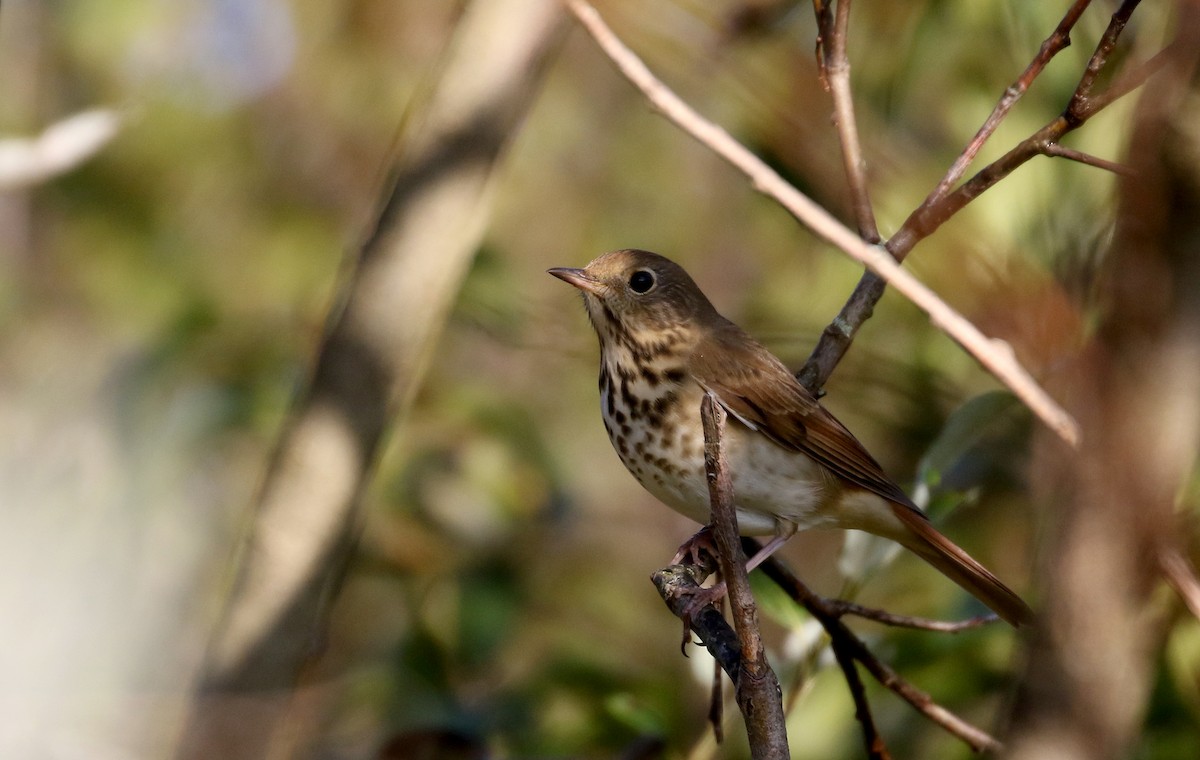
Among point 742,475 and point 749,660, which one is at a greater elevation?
point 742,475

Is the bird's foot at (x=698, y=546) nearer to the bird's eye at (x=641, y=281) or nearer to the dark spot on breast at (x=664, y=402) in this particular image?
the dark spot on breast at (x=664, y=402)

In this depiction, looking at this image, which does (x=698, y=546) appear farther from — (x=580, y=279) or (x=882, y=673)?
(x=580, y=279)

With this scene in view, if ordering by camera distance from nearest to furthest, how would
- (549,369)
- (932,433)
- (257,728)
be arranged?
(257,728) → (932,433) → (549,369)

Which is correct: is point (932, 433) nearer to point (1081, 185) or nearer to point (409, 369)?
point (1081, 185)

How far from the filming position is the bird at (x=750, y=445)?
8.51 ft

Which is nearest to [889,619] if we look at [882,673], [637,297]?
[882,673]

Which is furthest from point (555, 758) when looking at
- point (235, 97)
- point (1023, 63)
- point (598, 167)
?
point (598, 167)

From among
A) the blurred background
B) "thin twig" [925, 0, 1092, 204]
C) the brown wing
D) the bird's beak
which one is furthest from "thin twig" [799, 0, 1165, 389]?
the bird's beak

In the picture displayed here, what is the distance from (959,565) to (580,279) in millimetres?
1037

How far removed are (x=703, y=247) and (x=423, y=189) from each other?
299 cm

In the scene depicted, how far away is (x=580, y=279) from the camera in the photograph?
2980mm

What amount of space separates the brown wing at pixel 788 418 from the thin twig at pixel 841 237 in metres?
1.15

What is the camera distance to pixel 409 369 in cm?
277

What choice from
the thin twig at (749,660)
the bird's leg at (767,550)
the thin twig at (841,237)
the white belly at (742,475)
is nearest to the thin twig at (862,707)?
the bird's leg at (767,550)
